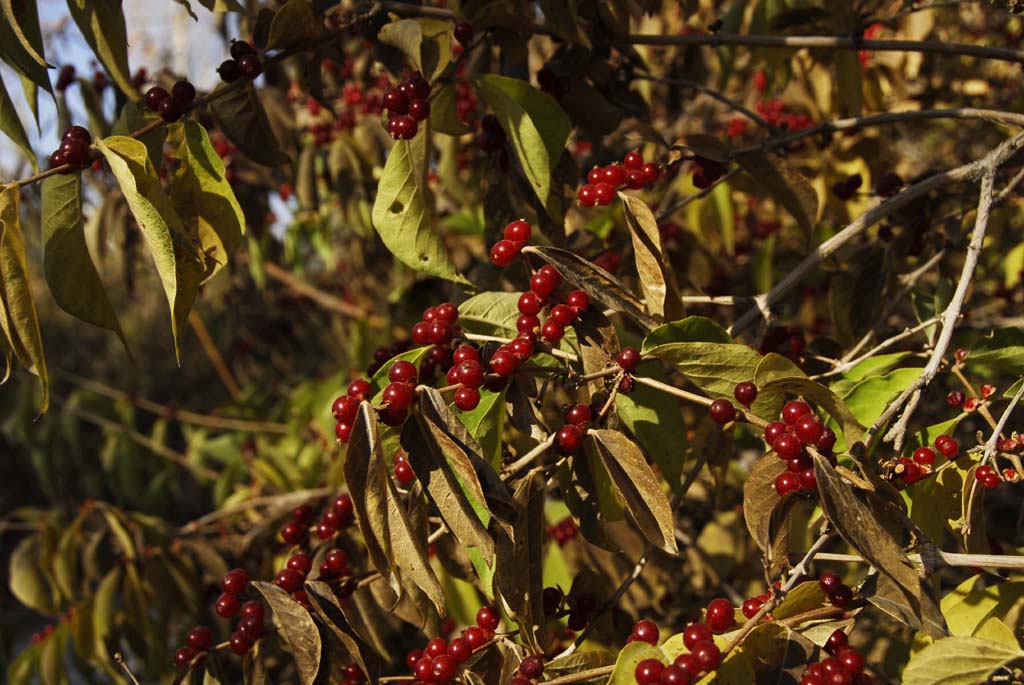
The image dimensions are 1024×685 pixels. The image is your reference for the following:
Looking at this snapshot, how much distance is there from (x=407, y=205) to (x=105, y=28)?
553mm

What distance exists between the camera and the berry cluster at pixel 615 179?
1.29 metres

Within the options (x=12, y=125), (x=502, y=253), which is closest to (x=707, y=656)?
(x=502, y=253)

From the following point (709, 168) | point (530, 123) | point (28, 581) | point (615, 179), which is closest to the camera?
point (530, 123)

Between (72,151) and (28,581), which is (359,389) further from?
(28,581)

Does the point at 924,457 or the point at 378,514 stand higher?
the point at 378,514

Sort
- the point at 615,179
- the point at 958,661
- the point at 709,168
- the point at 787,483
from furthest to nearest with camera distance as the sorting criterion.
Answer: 1. the point at 709,168
2. the point at 615,179
3. the point at 787,483
4. the point at 958,661

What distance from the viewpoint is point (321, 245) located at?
3193mm

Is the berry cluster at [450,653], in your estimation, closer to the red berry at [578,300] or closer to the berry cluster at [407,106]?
the red berry at [578,300]

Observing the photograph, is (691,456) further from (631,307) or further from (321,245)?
(321,245)

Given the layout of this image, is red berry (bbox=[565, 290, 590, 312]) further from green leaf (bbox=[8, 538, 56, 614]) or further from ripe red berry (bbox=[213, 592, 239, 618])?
green leaf (bbox=[8, 538, 56, 614])

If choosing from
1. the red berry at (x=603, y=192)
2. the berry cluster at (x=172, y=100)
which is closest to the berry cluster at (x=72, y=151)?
the berry cluster at (x=172, y=100)

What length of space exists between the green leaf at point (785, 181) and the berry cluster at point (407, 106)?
24.9 inches

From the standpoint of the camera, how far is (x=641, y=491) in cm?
103

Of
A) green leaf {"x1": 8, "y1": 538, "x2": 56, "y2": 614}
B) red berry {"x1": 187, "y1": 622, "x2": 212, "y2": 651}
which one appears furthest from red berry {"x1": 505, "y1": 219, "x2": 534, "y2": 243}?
green leaf {"x1": 8, "y1": 538, "x2": 56, "y2": 614}
